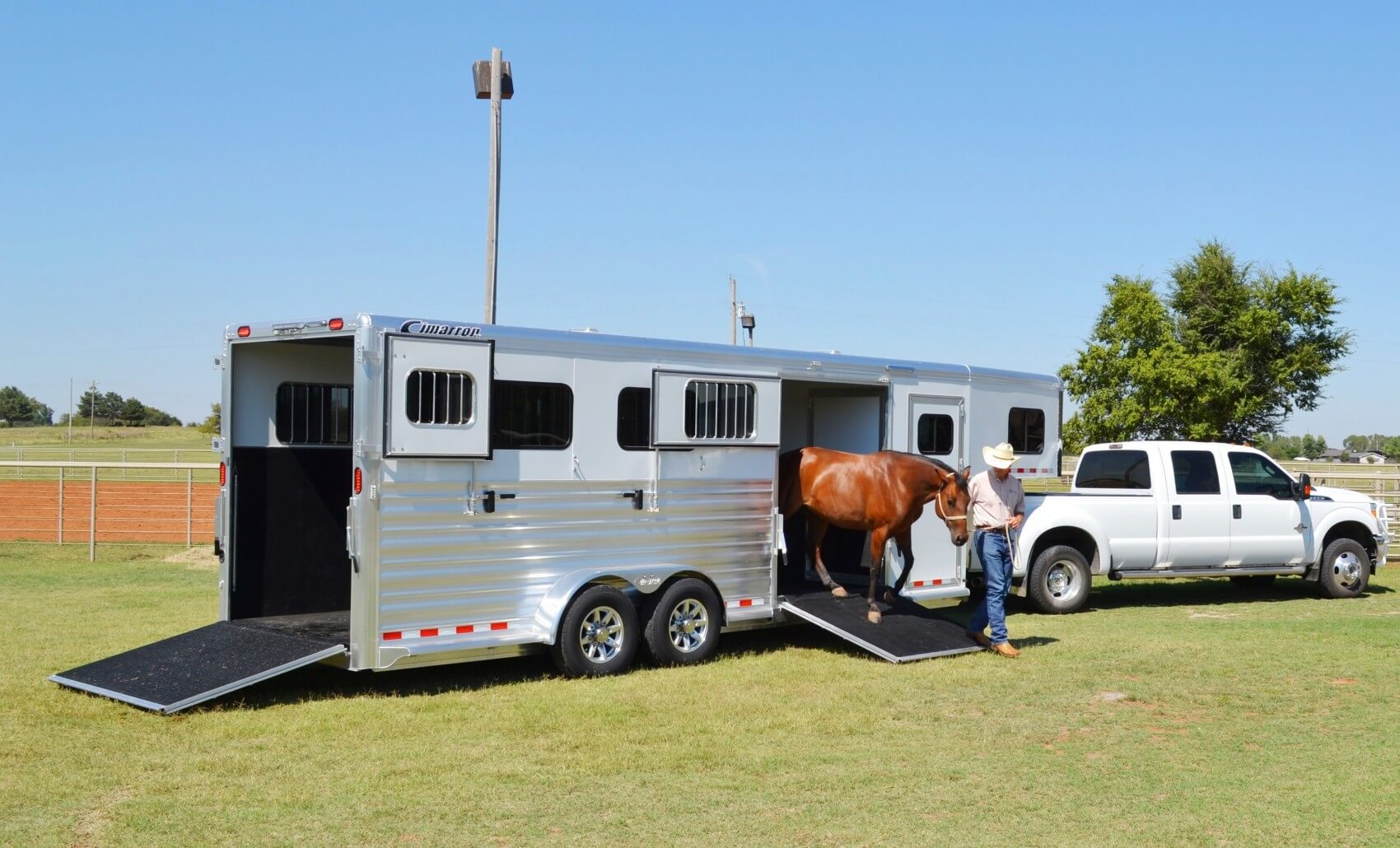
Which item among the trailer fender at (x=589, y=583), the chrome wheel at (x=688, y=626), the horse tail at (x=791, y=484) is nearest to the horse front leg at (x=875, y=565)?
the horse tail at (x=791, y=484)

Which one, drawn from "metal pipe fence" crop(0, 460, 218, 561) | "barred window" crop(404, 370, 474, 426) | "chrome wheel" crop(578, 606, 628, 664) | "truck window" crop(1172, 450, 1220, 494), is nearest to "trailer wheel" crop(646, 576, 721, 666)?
"chrome wheel" crop(578, 606, 628, 664)

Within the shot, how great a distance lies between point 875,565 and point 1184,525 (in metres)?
5.31

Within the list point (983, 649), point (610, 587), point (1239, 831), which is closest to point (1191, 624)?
point (983, 649)

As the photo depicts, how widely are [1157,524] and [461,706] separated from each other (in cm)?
915

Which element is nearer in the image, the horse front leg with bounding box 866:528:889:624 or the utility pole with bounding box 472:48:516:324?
the horse front leg with bounding box 866:528:889:624

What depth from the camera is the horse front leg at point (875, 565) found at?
37.7 ft

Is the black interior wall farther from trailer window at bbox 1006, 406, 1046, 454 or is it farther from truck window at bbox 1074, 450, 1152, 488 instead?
truck window at bbox 1074, 450, 1152, 488

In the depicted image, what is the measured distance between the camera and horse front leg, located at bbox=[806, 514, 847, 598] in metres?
12.3

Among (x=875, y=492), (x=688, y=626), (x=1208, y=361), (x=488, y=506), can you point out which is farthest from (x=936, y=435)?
(x=1208, y=361)

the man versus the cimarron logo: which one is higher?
the cimarron logo

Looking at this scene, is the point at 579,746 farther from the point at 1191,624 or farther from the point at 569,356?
the point at 1191,624

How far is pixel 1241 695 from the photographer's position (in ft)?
31.5

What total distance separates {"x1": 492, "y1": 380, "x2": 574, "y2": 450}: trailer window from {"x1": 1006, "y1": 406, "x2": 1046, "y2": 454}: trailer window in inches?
233

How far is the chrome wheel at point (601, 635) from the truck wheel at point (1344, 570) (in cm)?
997
